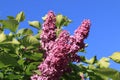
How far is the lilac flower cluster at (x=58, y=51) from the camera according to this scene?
9.79 ft

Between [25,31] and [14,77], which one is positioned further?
[25,31]

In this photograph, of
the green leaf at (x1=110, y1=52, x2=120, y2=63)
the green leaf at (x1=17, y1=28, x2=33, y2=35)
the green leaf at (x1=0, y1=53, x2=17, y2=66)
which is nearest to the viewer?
the green leaf at (x1=110, y1=52, x2=120, y2=63)

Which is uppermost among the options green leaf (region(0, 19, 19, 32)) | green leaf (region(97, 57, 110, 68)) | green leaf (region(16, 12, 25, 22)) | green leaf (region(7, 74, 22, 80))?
green leaf (region(16, 12, 25, 22))

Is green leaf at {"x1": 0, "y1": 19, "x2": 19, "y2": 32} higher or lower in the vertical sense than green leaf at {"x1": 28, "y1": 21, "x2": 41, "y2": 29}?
lower

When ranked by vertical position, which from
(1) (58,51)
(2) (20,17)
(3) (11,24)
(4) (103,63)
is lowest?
(1) (58,51)

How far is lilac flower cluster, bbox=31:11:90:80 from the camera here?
9.79ft

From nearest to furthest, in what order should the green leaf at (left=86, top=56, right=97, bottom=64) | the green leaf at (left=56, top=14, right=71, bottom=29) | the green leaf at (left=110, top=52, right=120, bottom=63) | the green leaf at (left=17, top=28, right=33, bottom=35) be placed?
the green leaf at (left=110, top=52, right=120, bottom=63), the green leaf at (left=17, top=28, right=33, bottom=35), the green leaf at (left=86, top=56, right=97, bottom=64), the green leaf at (left=56, top=14, right=71, bottom=29)

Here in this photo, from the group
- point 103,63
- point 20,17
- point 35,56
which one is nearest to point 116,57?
point 35,56

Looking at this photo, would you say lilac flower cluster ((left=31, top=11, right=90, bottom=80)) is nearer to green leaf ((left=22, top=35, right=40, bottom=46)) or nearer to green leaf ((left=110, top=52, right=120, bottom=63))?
green leaf ((left=22, top=35, right=40, bottom=46))

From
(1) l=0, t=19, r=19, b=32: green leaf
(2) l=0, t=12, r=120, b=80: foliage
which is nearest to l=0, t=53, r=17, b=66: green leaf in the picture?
(2) l=0, t=12, r=120, b=80: foliage

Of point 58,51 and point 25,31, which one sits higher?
point 25,31

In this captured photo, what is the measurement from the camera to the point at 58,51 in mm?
2988

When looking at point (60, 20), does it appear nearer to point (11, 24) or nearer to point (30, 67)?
point (11, 24)

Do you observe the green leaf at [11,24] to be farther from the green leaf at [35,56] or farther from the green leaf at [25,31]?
the green leaf at [35,56]
